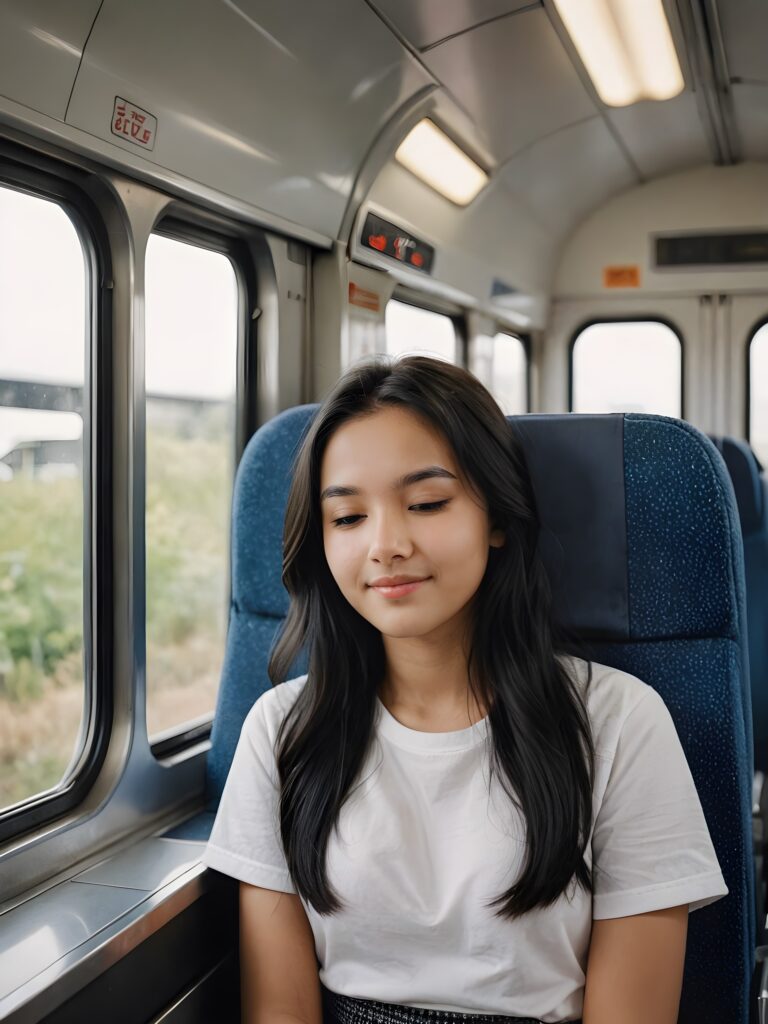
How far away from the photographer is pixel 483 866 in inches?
56.7

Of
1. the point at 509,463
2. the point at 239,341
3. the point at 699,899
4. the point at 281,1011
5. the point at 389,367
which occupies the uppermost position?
the point at 239,341

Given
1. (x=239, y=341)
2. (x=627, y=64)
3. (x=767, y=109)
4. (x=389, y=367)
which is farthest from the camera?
(x=767, y=109)

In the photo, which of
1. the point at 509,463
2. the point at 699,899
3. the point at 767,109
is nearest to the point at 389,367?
the point at 509,463

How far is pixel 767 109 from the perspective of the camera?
4.08m

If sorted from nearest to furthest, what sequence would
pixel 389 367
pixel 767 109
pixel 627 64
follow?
pixel 389 367, pixel 627 64, pixel 767 109

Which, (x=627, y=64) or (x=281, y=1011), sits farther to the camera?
(x=627, y=64)

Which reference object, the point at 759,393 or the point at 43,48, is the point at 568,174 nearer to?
the point at 759,393

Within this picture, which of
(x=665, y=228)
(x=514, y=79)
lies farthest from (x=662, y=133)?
(x=514, y=79)

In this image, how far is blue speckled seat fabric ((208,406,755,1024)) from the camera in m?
1.60

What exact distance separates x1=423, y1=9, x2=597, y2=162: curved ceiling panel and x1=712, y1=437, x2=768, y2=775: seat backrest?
131cm

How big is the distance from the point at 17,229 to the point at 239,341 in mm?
838

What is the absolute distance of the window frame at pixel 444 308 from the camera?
3577 millimetres

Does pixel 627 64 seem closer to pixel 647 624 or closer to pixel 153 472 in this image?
pixel 153 472

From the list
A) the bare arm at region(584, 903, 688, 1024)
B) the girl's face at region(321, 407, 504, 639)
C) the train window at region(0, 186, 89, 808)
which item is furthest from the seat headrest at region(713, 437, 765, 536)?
the train window at region(0, 186, 89, 808)
